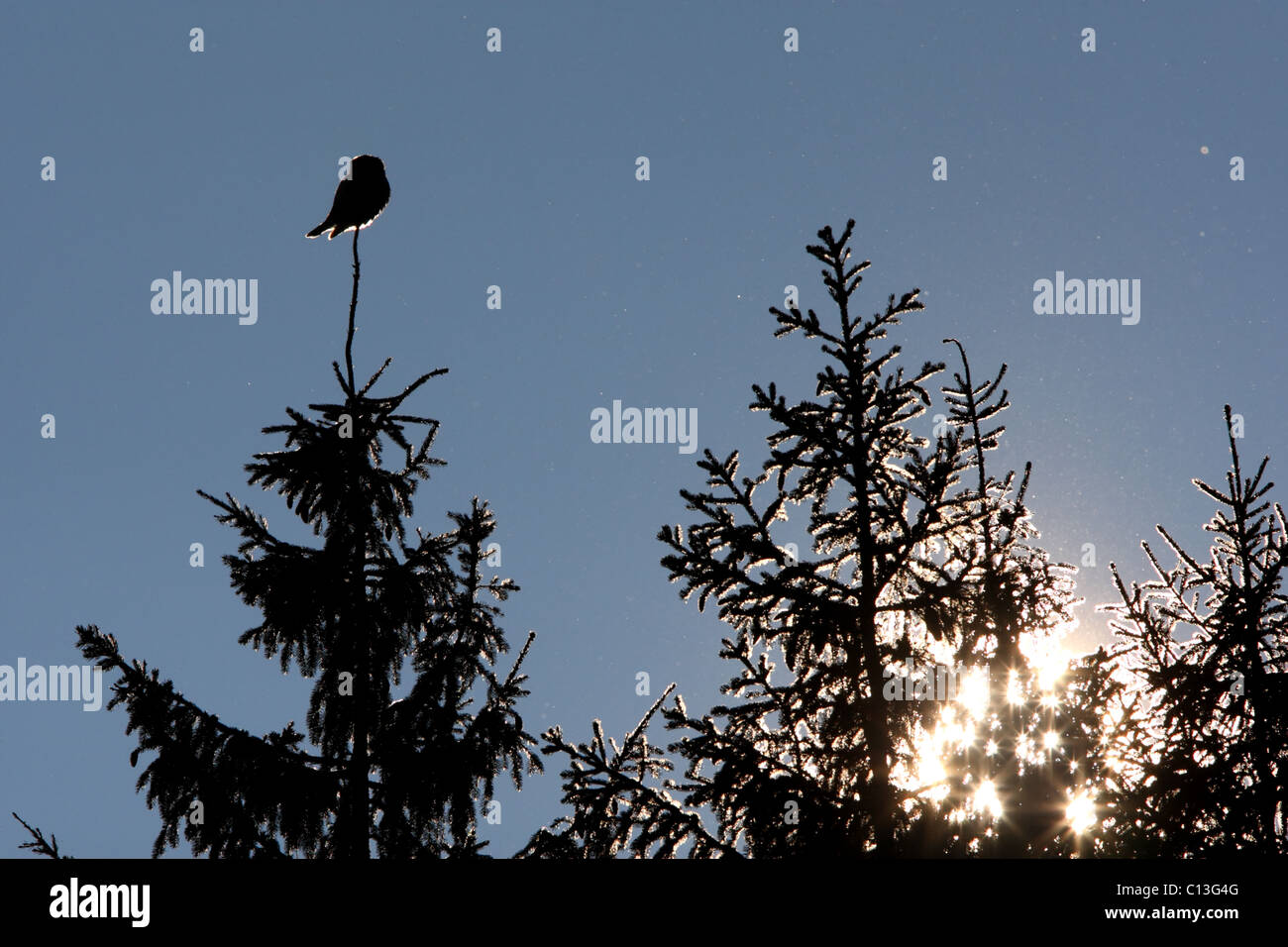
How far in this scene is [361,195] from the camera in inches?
448

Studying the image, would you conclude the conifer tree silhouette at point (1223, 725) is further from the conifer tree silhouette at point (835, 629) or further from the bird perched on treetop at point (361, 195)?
the bird perched on treetop at point (361, 195)

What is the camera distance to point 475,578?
33.8ft

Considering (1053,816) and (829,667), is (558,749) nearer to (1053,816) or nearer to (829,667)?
(829,667)

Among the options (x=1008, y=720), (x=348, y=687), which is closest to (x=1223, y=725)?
(x=1008, y=720)

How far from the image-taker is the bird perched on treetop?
11.4 metres

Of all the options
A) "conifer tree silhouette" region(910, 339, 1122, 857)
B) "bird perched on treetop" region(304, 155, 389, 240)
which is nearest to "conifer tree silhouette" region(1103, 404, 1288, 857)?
"conifer tree silhouette" region(910, 339, 1122, 857)

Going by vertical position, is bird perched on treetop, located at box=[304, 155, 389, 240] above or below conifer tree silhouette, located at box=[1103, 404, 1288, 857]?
above

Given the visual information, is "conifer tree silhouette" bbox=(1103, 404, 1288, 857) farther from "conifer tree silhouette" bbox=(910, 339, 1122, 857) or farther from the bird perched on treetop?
the bird perched on treetop

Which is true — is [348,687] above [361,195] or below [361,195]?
below

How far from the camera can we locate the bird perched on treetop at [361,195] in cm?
1141

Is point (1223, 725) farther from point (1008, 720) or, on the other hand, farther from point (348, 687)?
point (348, 687)

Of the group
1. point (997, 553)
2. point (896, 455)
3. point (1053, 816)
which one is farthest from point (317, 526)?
point (1053, 816)

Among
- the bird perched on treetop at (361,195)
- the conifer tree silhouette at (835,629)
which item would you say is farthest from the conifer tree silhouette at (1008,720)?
the bird perched on treetop at (361,195)
